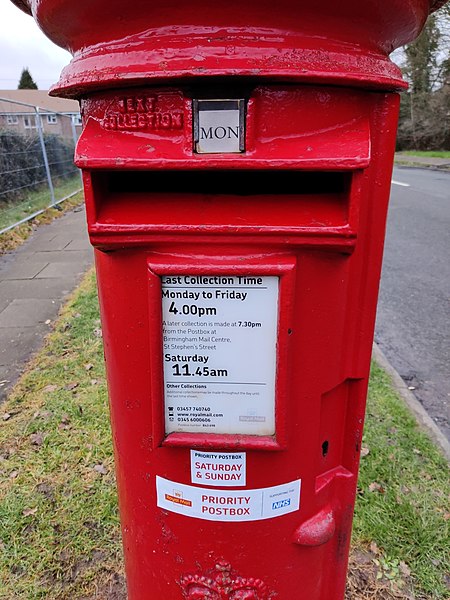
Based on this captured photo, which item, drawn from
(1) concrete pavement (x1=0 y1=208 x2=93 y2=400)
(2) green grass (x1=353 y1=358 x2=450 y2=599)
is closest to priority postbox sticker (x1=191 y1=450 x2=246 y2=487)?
(2) green grass (x1=353 y1=358 x2=450 y2=599)

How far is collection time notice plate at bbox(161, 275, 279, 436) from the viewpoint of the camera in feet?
3.33

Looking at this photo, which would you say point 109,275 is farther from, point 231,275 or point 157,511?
point 157,511

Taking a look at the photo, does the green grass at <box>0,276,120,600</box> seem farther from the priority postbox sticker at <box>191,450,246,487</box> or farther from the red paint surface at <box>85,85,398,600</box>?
the priority postbox sticker at <box>191,450,246,487</box>

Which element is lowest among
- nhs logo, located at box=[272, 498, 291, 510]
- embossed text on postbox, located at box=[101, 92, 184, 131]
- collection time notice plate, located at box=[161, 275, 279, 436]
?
nhs logo, located at box=[272, 498, 291, 510]

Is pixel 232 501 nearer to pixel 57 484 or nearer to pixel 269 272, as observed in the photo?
pixel 269 272

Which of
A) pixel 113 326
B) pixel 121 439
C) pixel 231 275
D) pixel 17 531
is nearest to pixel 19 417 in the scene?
pixel 17 531

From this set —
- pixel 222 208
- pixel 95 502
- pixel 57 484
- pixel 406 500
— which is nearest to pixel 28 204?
pixel 57 484

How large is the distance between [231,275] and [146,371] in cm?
32

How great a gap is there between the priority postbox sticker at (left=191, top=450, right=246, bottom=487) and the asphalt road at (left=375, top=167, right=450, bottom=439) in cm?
224

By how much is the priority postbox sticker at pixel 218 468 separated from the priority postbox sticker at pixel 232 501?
26 mm

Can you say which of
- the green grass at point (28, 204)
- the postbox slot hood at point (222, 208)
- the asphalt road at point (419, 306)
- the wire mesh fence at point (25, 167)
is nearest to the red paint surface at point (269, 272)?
the postbox slot hood at point (222, 208)

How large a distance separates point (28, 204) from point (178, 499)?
→ 8993mm

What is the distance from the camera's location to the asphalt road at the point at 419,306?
3.53 meters

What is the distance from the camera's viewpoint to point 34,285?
18.3 ft
